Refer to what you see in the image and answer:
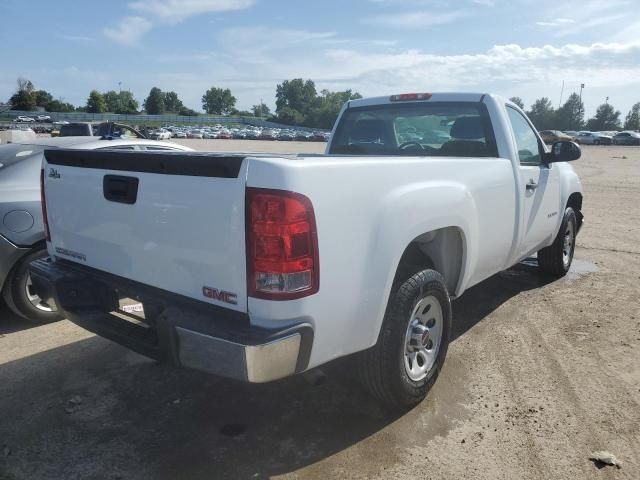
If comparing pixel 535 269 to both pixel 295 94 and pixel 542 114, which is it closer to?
pixel 542 114

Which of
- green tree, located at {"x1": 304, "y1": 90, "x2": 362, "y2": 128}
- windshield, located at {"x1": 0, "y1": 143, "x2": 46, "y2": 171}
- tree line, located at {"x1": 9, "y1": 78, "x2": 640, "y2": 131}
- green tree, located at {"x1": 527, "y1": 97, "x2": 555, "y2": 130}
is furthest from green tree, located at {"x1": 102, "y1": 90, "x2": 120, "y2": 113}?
windshield, located at {"x1": 0, "y1": 143, "x2": 46, "y2": 171}

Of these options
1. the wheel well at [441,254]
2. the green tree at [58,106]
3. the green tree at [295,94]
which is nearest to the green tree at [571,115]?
the green tree at [295,94]

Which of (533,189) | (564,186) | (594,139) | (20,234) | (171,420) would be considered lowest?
(594,139)

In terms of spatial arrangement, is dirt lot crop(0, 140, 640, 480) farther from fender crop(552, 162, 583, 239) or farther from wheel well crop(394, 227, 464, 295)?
fender crop(552, 162, 583, 239)

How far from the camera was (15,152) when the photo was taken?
193 inches

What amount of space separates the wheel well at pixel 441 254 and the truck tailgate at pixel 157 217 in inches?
52.0

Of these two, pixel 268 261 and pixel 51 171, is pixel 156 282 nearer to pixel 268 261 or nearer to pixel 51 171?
pixel 268 261

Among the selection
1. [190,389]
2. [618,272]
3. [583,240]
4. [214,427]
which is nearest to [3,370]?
[190,389]

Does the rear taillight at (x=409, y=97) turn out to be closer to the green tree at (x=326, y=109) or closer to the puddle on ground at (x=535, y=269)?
the puddle on ground at (x=535, y=269)

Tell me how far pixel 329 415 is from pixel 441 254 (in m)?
1.28

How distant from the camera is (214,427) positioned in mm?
3035

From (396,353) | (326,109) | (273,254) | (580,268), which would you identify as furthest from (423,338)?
(326,109)

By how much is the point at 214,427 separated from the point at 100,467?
632 mm

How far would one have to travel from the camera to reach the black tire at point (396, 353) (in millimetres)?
2850
